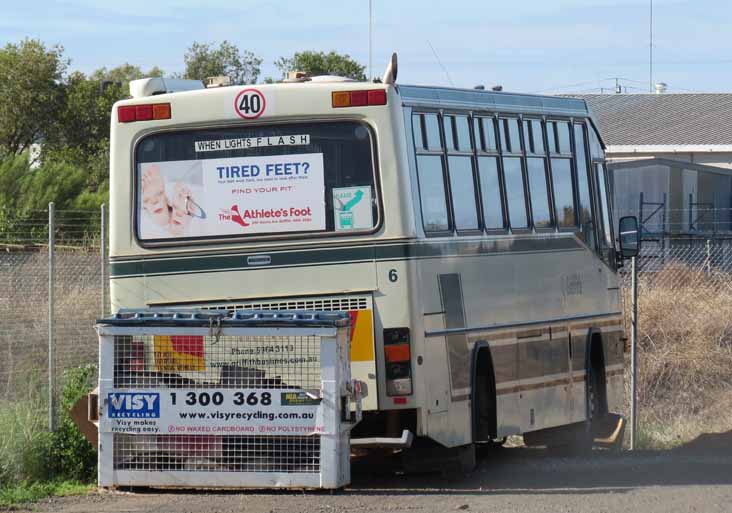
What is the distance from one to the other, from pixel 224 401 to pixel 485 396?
294cm

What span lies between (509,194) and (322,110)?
8.38ft

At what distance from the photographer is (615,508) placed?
9.38 meters

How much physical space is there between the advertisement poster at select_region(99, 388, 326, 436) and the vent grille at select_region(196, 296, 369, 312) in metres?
0.97

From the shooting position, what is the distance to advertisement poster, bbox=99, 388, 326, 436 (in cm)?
951

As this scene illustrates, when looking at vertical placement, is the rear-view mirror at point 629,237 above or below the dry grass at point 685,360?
above

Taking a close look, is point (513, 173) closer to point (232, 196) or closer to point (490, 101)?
point (490, 101)

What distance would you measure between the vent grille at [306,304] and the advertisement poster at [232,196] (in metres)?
0.55

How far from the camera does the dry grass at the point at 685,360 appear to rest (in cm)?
1697

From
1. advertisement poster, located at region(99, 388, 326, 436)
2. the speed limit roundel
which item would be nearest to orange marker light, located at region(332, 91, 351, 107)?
the speed limit roundel

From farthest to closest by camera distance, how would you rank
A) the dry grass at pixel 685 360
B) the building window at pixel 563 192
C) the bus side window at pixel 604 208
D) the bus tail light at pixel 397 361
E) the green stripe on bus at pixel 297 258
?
the dry grass at pixel 685 360, the bus side window at pixel 604 208, the building window at pixel 563 192, the green stripe on bus at pixel 297 258, the bus tail light at pixel 397 361

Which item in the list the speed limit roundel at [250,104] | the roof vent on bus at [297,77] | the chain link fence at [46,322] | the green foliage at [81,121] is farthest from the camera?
the green foliage at [81,121]

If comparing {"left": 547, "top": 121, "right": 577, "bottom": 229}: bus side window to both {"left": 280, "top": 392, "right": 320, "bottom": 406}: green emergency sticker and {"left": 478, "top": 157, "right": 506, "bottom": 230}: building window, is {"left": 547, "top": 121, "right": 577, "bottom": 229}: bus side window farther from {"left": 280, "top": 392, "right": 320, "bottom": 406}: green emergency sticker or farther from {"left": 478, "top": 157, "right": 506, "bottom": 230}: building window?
{"left": 280, "top": 392, "right": 320, "bottom": 406}: green emergency sticker

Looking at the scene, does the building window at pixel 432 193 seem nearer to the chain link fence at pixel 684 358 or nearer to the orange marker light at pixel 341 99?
the orange marker light at pixel 341 99

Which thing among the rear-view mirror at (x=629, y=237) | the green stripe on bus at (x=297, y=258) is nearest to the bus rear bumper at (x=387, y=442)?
the green stripe on bus at (x=297, y=258)
